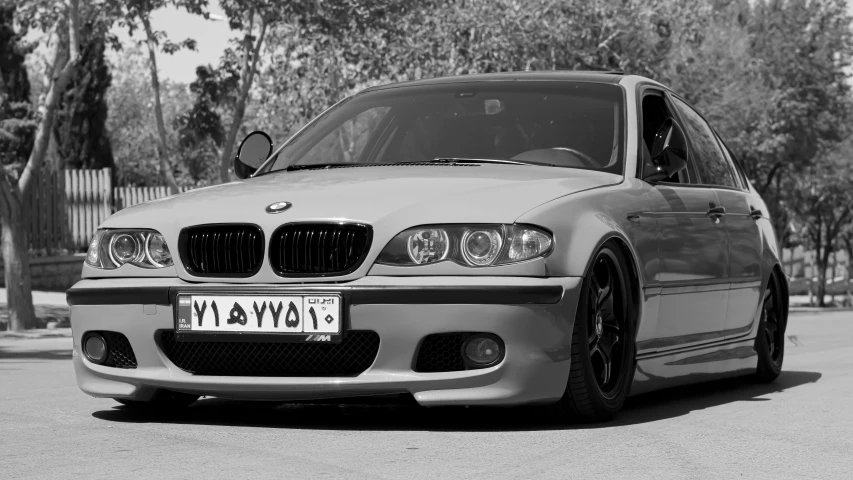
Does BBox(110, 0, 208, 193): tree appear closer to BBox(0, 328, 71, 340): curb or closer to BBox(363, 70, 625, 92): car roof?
BBox(0, 328, 71, 340): curb

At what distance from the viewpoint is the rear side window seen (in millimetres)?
7906

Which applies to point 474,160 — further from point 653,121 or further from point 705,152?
point 705,152

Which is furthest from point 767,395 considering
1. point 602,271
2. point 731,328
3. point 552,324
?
point 552,324

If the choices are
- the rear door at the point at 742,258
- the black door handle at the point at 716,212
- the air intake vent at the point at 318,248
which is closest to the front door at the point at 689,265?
the black door handle at the point at 716,212

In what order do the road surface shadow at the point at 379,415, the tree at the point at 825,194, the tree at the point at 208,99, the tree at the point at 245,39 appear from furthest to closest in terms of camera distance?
the tree at the point at 825,194, the tree at the point at 208,99, the tree at the point at 245,39, the road surface shadow at the point at 379,415

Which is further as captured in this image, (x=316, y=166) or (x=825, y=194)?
(x=825, y=194)

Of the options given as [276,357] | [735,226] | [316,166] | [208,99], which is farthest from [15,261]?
[276,357]

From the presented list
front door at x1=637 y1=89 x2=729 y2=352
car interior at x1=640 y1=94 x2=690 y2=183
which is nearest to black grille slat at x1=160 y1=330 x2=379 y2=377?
front door at x1=637 y1=89 x2=729 y2=352

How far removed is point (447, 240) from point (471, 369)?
19.3 inches

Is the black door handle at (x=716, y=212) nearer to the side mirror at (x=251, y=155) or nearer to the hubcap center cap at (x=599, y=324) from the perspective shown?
the hubcap center cap at (x=599, y=324)

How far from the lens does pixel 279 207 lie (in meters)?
5.81

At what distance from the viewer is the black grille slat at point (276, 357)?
5.70m

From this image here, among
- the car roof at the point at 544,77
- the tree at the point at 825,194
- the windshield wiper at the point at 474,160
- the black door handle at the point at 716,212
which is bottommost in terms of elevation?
the tree at the point at 825,194

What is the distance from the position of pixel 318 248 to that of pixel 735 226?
117 inches
